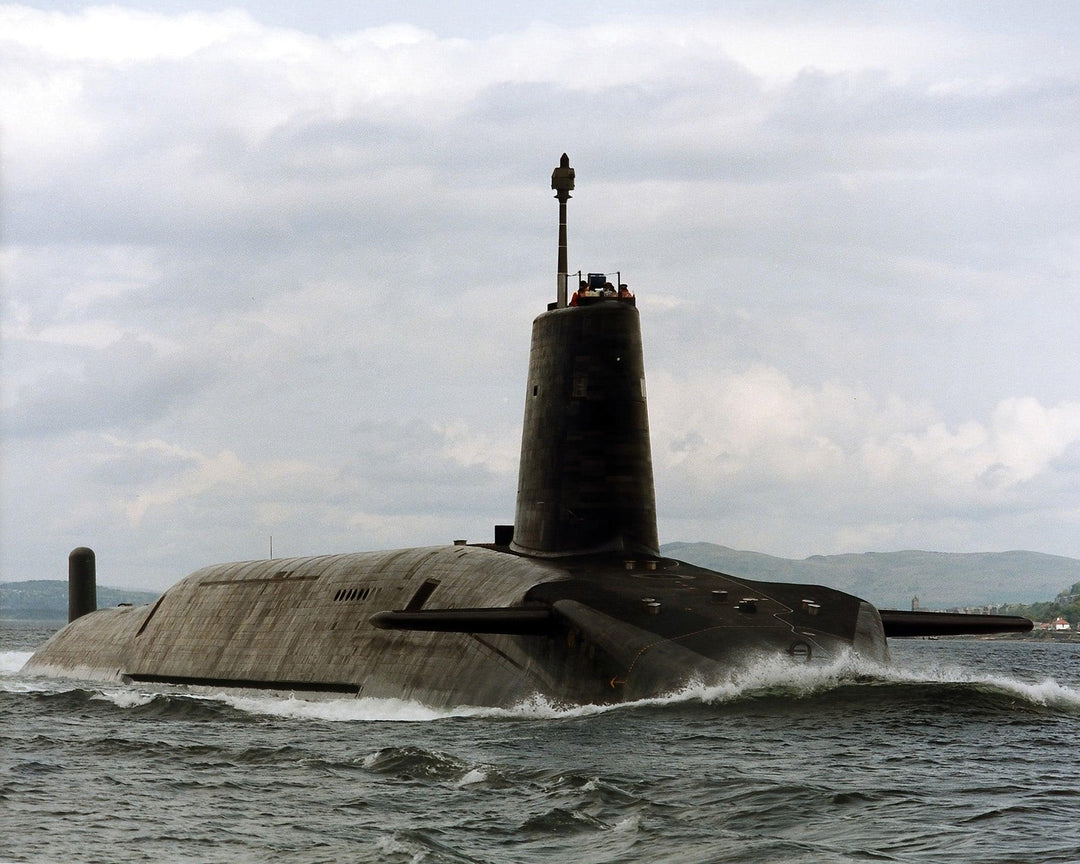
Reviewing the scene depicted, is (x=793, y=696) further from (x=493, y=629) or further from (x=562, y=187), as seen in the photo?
(x=562, y=187)

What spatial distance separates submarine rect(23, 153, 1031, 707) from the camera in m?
25.3

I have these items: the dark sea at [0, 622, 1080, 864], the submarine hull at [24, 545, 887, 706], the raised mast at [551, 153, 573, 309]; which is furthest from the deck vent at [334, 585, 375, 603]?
the raised mast at [551, 153, 573, 309]

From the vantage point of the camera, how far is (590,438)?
103 ft

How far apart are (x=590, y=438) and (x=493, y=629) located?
7263 mm

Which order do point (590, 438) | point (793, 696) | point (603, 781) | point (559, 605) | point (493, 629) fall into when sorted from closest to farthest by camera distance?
point (603, 781) < point (793, 696) < point (493, 629) < point (559, 605) < point (590, 438)

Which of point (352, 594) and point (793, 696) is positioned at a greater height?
point (352, 594)

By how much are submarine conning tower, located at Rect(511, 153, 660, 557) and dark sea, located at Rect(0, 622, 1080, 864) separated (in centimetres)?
550

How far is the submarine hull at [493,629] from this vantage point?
82.1 feet

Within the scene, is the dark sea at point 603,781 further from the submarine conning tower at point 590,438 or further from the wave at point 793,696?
the submarine conning tower at point 590,438

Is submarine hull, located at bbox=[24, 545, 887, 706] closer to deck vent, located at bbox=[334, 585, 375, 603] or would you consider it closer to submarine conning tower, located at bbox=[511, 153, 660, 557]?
deck vent, located at bbox=[334, 585, 375, 603]

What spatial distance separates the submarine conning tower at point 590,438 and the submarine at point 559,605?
0.12ft

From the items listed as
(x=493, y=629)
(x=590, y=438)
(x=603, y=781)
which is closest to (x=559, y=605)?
(x=493, y=629)

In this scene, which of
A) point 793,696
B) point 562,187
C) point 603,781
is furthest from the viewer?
point 562,187

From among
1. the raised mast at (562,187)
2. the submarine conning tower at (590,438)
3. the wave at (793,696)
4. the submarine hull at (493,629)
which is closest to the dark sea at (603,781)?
the wave at (793,696)
